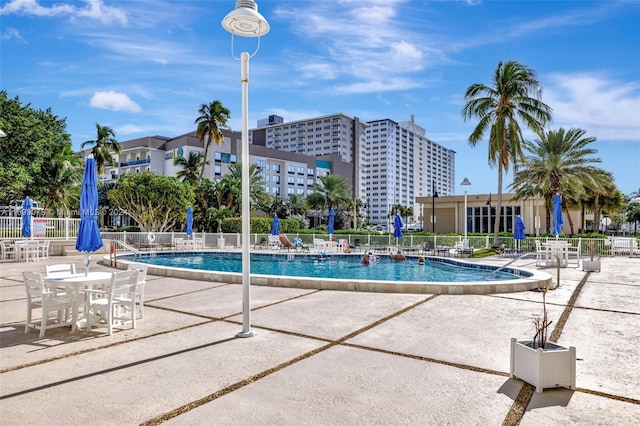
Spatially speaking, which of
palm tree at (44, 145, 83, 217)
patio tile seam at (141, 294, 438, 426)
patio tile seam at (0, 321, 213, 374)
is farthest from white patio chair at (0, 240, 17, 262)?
patio tile seam at (141, 294, 438, 426)

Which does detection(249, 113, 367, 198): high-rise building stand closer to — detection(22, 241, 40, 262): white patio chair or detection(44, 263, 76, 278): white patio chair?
detection(22, 241, 40, 262): white patio chair

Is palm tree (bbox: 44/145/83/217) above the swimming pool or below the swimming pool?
above

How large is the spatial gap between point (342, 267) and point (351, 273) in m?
1.92

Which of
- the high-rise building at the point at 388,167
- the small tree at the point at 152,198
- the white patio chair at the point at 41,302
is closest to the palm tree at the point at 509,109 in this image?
the white patio chair at the point at 41,302

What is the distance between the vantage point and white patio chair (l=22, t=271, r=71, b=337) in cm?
601

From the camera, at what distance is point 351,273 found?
53.2 feet

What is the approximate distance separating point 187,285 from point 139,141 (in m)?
68.0

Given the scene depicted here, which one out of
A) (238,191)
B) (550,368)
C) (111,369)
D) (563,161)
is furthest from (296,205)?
(550,368)

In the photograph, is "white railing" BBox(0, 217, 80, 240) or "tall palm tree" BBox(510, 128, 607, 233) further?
"tall palm tree" BBox(510, 128, 607, 233)

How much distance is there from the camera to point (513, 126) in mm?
26438

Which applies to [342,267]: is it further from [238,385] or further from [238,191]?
[238,191]

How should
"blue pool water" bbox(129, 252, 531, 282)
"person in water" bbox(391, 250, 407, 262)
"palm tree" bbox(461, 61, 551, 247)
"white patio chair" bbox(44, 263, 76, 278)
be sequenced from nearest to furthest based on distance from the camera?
"white patio chair" bbox(44, 263, 76, 278) → "blue pool water" bbox(129, 252, 531, 282) → "person in water" bbox(391, 250, 407, 262) → "palm tree" bbox(461, 61, 551, 247)

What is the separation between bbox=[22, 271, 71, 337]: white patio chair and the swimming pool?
523 cm

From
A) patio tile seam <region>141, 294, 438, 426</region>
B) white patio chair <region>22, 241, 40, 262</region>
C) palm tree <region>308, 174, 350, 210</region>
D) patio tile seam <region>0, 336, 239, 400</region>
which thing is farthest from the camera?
palm tree <region>308, 174, 350, 210</region>
